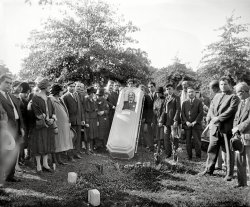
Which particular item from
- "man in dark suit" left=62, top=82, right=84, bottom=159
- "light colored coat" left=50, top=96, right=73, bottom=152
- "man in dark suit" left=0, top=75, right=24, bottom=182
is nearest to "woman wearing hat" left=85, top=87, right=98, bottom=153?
"man in dark suit" left=62, top=82, right=84, bottom=159

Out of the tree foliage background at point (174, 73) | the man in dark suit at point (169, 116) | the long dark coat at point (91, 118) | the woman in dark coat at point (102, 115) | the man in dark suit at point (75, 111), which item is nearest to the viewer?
the man in dark suit at point (75, 111)

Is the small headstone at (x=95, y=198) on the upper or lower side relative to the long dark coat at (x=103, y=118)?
lower

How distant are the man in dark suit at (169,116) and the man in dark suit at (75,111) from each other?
8.25ft

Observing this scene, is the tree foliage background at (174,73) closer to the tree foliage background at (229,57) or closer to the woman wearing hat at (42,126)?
the tree foliage background at (229,57)

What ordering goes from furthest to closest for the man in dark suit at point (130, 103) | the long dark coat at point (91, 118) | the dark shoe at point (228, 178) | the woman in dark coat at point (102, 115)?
the woman in dark coat at point (102, 115) → the man in dark suit at point (130, 103) → the long dark coat at point (91, 118) → the dark shoe at point (228, 178)

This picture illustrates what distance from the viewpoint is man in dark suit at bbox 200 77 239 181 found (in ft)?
22.5

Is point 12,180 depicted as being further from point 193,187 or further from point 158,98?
point 158,98

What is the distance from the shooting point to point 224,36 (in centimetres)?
2472

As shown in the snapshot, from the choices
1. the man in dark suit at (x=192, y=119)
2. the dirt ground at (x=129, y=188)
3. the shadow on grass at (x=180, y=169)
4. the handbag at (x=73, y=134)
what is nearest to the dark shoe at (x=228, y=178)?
→ the dirt ground at (x=129, y=188)

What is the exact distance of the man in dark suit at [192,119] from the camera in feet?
30.4

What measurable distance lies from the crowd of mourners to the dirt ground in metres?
0.40

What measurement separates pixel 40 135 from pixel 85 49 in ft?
66.4

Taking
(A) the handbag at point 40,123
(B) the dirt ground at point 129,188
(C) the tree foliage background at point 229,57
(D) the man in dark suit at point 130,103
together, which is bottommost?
(B) the dirt ground at point 129,188

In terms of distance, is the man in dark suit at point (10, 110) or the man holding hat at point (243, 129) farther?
the man in dark suit at point (10, 110)
